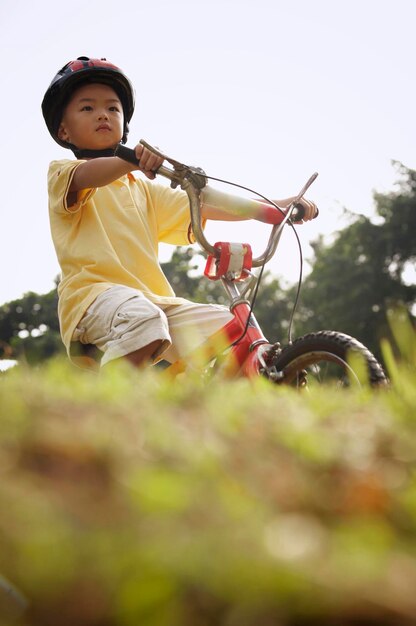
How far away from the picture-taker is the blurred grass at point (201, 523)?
0.57 metres

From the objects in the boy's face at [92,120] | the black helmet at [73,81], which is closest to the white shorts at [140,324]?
the boy's face at [92,120]

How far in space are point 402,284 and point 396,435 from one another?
29634 millimetres

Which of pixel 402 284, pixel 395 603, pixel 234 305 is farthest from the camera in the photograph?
pixel 402 284

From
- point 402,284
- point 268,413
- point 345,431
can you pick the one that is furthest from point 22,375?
point 402,284

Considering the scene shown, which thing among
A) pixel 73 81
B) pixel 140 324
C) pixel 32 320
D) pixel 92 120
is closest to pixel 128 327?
pixel 140 324

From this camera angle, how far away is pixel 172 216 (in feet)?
14.5

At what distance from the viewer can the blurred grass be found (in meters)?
0.57

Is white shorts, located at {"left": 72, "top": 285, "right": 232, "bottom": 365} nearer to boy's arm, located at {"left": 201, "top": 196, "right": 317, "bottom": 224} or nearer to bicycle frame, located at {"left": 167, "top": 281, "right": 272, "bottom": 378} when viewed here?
bicycle frame, located at {"left": 167, "top": 281, "right": 272, "bottom": 378}

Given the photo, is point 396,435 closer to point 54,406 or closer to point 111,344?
point 54,406

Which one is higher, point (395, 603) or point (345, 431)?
point (395, 603)

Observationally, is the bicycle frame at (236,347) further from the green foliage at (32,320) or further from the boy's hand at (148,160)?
the green foliage at (32,320)

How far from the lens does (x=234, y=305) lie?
135 inches

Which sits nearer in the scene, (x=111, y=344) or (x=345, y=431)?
(x=345, y=431)

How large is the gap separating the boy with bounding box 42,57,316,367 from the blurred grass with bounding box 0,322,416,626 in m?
2.18
